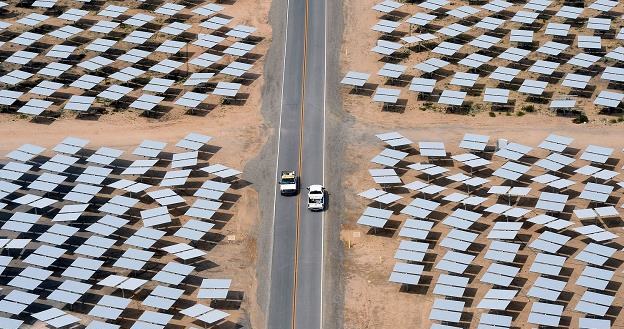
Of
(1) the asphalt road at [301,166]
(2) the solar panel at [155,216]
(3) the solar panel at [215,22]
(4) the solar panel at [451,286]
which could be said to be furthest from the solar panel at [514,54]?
(2) the solar panel at [155,216]

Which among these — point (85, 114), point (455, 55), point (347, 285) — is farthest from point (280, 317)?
point (455, 55)

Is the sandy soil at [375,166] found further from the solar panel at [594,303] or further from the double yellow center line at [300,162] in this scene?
the double yellow center line at [300,162]

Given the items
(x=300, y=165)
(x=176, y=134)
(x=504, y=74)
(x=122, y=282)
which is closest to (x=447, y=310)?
(x=300, y=165)

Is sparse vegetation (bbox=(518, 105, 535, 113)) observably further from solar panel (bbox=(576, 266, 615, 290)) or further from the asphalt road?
solar panel (bbox=(576, 266, 615, 290))

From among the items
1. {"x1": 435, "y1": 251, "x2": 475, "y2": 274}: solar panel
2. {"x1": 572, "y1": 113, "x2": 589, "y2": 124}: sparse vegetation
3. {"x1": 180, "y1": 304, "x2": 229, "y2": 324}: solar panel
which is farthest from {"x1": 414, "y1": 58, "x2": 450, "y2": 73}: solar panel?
{"x1": 180, "y1": 304, "x2": 229, "y2": 324}: solar panel

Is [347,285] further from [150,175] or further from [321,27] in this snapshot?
[321,27]
